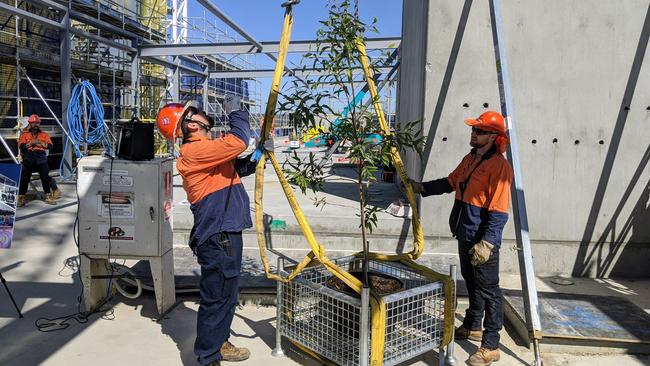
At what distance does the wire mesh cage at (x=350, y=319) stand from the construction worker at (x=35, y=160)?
7594mm

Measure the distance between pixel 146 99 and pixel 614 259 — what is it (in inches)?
708

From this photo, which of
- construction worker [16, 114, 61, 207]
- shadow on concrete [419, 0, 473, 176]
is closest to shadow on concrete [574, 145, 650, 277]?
shadow on concrete [419, 0, 473, 176]

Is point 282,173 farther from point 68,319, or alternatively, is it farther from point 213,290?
point 68,319

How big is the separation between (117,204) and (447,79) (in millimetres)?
3792

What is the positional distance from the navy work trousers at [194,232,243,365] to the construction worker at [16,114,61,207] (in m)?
7.32

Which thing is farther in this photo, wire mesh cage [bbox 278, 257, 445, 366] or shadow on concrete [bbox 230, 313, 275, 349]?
shadow on concrete [bbox 230, 313, 275, 349]

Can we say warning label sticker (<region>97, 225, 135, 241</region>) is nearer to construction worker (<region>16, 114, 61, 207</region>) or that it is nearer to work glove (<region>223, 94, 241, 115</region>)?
work glove (<region>223, 94, 241, 115</region>)

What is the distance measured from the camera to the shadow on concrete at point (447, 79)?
17.9ft

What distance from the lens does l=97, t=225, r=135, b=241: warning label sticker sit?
4105 mm

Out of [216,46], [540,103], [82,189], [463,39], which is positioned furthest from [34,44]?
[540,103]

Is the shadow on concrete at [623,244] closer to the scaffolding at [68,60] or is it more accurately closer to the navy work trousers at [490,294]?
the navy work trousers at [490,294]

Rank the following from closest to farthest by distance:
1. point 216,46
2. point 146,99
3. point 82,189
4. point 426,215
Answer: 1. point 82,189
2. point 426,215
3. point 216,46
4. point 146,99

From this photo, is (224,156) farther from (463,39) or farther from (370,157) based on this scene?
(463,39)

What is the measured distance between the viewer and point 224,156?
10.5 ft
